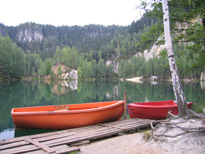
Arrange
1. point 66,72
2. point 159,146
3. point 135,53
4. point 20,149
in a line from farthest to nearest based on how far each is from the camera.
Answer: point 135,53, point 66,72, point 20,149, point 159,146

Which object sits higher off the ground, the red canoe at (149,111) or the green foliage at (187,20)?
the green foliage at (187,20)

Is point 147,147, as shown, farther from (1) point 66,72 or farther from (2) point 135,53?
(2) point 135,53

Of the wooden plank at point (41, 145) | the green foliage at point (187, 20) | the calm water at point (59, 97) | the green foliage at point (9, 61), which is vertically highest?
the green foliage at point (9, 61)

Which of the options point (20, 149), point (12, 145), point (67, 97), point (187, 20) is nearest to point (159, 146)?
point (20, 149)

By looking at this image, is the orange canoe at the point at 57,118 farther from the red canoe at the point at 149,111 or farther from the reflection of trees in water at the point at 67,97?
the reflection of trees in water at the point at 67,97

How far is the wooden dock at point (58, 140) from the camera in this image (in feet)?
19.5

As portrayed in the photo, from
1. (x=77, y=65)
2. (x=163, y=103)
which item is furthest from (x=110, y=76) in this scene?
(x=163, y=103)

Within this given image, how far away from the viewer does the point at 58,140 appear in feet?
22.8

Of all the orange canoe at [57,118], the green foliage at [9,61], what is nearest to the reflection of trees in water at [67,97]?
the orange canoe at [57,118]

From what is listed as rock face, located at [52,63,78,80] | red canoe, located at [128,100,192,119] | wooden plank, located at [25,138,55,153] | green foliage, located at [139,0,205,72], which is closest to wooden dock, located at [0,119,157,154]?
wooden plank, located at [25,138,55,153]

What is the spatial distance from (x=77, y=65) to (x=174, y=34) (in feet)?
309

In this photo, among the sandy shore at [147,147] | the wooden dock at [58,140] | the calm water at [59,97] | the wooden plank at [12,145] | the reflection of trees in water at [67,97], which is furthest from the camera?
the reflection of trees in water at [67,97]

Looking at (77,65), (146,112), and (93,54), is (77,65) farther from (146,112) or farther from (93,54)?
(146,112)

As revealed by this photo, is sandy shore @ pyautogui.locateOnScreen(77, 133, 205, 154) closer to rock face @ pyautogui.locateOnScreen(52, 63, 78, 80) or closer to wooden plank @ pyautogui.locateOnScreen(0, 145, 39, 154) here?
wooden plank @ pyautogui.locateOnScreen(0, 145, 39, 154)
